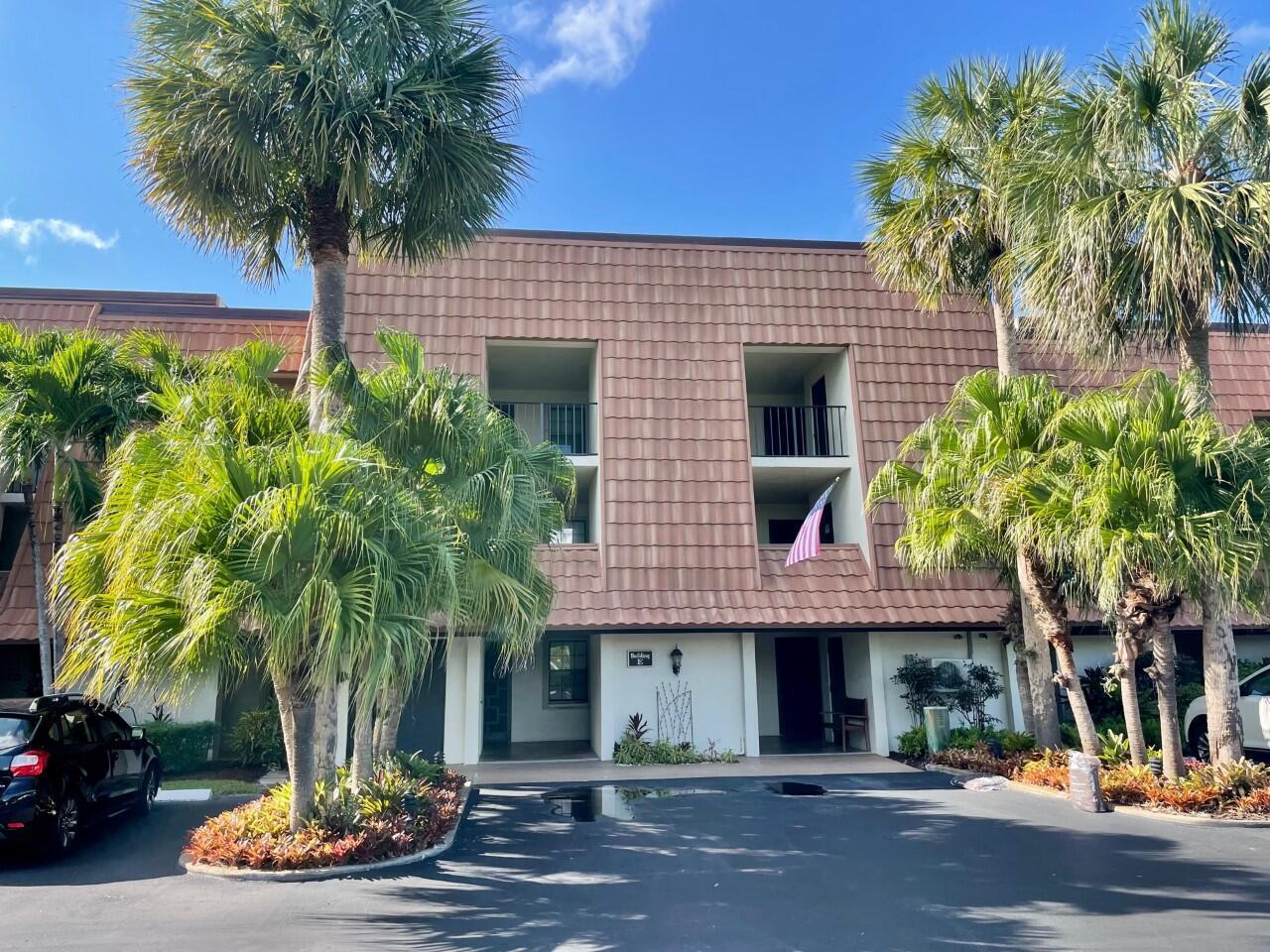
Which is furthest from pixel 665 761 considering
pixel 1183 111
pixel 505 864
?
pixel 1183 111

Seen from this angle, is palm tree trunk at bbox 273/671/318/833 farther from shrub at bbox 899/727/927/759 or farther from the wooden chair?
the wooden chair

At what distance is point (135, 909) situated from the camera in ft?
20.4

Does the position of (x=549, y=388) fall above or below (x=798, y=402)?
above

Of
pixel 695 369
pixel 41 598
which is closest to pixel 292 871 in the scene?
pixel 41 598

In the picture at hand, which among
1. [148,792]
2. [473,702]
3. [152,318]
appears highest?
[152,318]

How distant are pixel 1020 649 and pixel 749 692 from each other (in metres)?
4.52

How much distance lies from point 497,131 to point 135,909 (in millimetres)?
8236

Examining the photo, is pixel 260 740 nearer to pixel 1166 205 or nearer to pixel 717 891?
pixel 717 891

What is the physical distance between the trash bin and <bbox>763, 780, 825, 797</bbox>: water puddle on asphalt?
291 centimetres

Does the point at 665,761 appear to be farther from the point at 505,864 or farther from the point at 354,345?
the point at 354,345

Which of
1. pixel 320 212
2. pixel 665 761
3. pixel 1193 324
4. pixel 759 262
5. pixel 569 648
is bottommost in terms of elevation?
pixel 665 761

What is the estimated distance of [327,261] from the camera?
9328 mm

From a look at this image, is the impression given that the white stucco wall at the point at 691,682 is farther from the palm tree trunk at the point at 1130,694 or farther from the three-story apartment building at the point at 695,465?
the palm tree trunk at the point at 1130,694

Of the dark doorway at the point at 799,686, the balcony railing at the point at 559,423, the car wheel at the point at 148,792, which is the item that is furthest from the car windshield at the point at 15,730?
the dark doorway at the point at 799,686
